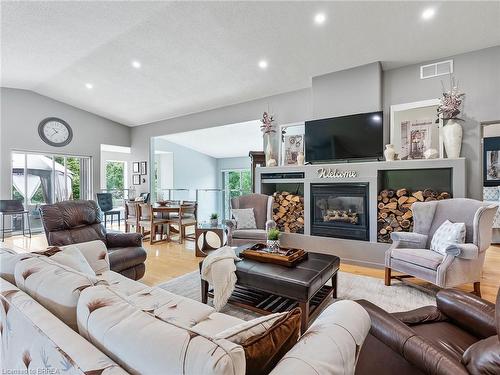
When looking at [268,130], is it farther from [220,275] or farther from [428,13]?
[220,275]

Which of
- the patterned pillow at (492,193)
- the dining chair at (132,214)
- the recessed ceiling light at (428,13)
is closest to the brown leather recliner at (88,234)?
the dining chair at (132,214)

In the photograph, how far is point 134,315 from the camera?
0.84 metres

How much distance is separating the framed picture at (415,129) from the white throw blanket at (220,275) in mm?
3095

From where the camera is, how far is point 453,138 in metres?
3.42

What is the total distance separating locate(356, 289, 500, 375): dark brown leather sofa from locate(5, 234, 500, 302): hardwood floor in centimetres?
189

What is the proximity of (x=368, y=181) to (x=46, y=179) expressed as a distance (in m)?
7.55

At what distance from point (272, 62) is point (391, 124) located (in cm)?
208

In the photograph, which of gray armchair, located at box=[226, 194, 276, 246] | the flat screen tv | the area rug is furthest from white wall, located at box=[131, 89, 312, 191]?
the area rug

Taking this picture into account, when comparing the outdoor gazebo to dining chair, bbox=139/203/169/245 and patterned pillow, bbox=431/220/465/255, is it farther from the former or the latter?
patterned pillow, bbox=431/220/465/255

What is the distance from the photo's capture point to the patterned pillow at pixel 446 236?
269 cm

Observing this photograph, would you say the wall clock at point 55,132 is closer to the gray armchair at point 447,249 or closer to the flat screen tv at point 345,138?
the flat screen tv at point 345,138

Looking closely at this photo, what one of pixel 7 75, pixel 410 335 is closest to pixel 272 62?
pixel 410 335

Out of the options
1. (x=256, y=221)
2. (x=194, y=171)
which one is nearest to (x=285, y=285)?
(x=256, y=221)

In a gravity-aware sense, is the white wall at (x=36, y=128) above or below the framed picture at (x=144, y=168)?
above
